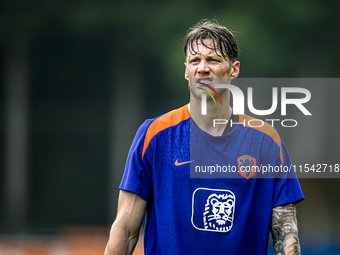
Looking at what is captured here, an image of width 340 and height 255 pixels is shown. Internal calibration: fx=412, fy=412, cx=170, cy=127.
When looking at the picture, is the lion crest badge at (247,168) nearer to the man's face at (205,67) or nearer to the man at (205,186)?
the man at (205,186)

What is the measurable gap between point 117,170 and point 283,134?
117 inches

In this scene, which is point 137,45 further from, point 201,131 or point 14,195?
point 201,131

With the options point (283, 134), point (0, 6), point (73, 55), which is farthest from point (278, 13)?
point (0, 6)

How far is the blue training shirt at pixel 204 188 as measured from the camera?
2.38 metres

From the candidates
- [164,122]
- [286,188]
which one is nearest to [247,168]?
[286,188]

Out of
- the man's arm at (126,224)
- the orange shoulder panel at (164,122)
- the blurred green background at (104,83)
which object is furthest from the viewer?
the blurred green background at (104,83)

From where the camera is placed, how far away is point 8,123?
7.44 meters

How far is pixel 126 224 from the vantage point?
2389 mm

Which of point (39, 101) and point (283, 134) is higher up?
point (39, 101)

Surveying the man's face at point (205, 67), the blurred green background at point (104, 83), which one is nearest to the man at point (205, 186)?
the man's face at point (205, 67)

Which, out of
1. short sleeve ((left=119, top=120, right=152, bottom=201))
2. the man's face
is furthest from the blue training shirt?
the man's face

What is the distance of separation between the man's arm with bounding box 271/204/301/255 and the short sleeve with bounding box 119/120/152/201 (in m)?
0.76

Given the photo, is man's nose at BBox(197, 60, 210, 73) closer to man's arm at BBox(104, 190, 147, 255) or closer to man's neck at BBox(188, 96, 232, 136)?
man's neck at BBox(188, 96, 232, 136)

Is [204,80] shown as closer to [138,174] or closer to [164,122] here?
[164,122]
